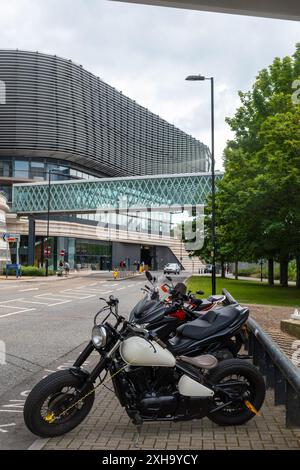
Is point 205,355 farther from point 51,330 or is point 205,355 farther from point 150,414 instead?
point 51,330

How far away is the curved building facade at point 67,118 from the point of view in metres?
70.5

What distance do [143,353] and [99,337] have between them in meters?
0.42

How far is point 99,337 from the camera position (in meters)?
4.64

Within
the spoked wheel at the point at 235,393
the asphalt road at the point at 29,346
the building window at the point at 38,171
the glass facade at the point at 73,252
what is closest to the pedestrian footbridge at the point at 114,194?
the glass facade at the point at 73,252

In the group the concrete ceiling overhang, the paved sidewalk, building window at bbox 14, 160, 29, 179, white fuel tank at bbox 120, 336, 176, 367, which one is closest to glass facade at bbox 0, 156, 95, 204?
building window at bbox 14, 160, 29, 179

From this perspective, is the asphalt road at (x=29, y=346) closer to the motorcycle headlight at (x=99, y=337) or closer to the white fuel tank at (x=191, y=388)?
the motorcycle headlight at (x=99, y=337)

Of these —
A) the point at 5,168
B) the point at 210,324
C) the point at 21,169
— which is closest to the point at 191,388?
the point at 210,324

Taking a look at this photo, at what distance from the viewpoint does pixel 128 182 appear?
58094mm

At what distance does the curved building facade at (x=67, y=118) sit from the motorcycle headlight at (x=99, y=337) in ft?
215

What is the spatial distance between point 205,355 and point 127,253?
9315cm

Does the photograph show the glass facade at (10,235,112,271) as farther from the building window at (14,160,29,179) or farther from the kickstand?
the kickstand

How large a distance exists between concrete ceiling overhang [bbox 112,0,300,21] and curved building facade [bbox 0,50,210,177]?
63.7 meters

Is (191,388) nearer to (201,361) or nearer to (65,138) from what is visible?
(201,361)
